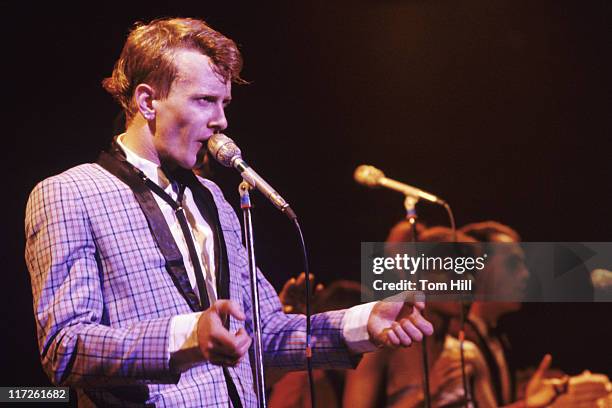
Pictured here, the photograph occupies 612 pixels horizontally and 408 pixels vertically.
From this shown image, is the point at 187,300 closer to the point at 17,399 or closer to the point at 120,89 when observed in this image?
the point at 120,89

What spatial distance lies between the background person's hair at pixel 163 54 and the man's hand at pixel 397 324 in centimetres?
70

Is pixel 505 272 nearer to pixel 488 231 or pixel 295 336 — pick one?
pixel 488 231

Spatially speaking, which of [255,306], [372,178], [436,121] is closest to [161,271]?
[255,306]

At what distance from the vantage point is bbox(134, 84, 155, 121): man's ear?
180 centimetres

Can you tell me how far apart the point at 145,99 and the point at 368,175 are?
1.58 m

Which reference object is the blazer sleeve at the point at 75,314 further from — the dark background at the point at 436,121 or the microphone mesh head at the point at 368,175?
the microphone mesh head at the point at 368,175

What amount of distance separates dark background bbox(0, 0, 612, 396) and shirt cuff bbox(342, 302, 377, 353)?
1.34 m

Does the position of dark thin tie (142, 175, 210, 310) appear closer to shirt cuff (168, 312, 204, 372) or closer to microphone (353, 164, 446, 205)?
shirt cuff (168, 312, 204, 372)

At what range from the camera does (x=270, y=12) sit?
3.18m

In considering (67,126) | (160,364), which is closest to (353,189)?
(67,126)

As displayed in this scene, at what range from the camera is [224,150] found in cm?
164

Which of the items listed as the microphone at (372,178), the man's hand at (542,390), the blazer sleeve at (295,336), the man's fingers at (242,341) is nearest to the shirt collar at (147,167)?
the blazer sleeve at (295,336)

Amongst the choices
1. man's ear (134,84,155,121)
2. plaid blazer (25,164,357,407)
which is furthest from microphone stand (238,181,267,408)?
man's ear (134,84,155,121)

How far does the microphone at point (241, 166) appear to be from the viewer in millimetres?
1507
